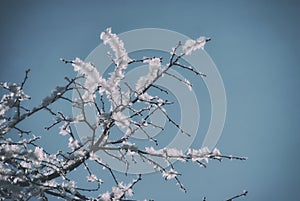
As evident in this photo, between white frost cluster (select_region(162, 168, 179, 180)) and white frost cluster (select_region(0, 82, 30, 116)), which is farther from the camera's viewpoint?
white frost cluster (select_region(162, 168, 179, 180))

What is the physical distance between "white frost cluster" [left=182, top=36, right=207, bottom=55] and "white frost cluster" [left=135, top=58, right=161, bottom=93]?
0.27 feet

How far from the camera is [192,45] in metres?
1.04

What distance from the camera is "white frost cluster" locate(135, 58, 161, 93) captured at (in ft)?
3.45

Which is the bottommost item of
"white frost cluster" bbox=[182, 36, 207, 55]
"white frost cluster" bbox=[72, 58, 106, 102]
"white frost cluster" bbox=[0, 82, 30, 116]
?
"white frost cluster" bbox=[0, 82, 30, 116]

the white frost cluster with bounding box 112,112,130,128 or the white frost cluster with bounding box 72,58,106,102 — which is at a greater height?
the white frost cluster with bounding box 72,58,106,102

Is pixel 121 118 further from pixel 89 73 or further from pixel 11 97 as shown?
pixel 11 97

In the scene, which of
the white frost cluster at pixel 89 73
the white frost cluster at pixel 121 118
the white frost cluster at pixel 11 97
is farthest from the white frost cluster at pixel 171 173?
the white frost cluster at pixel 11 97

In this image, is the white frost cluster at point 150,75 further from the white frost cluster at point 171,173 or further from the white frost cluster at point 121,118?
the white frost cluster at point 171,173

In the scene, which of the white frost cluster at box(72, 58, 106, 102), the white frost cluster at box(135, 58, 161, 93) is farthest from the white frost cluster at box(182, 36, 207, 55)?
the white frost cluster at box(72, 58, 106, 102)

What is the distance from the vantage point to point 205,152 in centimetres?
105

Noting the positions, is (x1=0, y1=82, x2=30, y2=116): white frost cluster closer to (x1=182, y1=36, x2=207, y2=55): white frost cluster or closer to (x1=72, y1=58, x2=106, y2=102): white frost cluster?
(x1=72, y1=58, x2=106, y2=102): white frost cluster

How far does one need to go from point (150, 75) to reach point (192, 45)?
0.14 metres

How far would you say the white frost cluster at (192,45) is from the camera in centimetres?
104

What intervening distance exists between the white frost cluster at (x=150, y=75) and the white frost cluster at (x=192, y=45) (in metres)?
0.08
